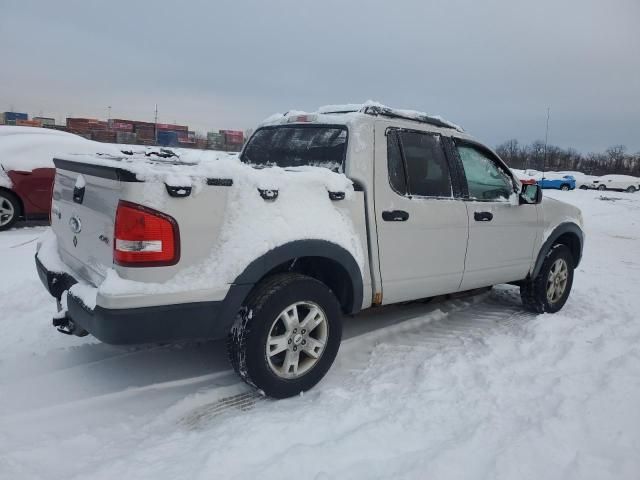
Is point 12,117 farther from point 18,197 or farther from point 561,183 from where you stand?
point 18,197

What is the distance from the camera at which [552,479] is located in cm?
229

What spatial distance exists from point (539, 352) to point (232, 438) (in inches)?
101

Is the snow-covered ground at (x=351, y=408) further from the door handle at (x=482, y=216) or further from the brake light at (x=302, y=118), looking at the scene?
the brake light at (x=302, y=118)

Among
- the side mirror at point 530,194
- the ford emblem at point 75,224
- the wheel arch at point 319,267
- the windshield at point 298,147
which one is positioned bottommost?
the wheel arch at point 319,267

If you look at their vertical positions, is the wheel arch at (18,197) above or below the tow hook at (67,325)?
above

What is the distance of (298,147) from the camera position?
376 centimetres

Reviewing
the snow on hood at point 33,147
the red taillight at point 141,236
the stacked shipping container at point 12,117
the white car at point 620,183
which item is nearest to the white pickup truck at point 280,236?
the red taillight at point 141,236

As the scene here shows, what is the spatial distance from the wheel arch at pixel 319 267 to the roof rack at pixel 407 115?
111 cm

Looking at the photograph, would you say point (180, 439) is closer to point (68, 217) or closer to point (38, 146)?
point (68, 217)

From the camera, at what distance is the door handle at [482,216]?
4.05m

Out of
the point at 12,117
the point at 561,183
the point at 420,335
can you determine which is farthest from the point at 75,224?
the point at 12,117

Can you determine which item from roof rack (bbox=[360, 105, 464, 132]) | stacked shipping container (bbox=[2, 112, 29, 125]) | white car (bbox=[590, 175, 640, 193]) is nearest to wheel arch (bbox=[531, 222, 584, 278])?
roof rack (bbox=[360, 105, 464, 132])

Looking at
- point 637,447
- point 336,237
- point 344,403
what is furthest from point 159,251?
point 637,447

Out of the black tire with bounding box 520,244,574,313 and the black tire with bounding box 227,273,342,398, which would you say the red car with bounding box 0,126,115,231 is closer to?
the black tire with bounding box 227,273,342,398
